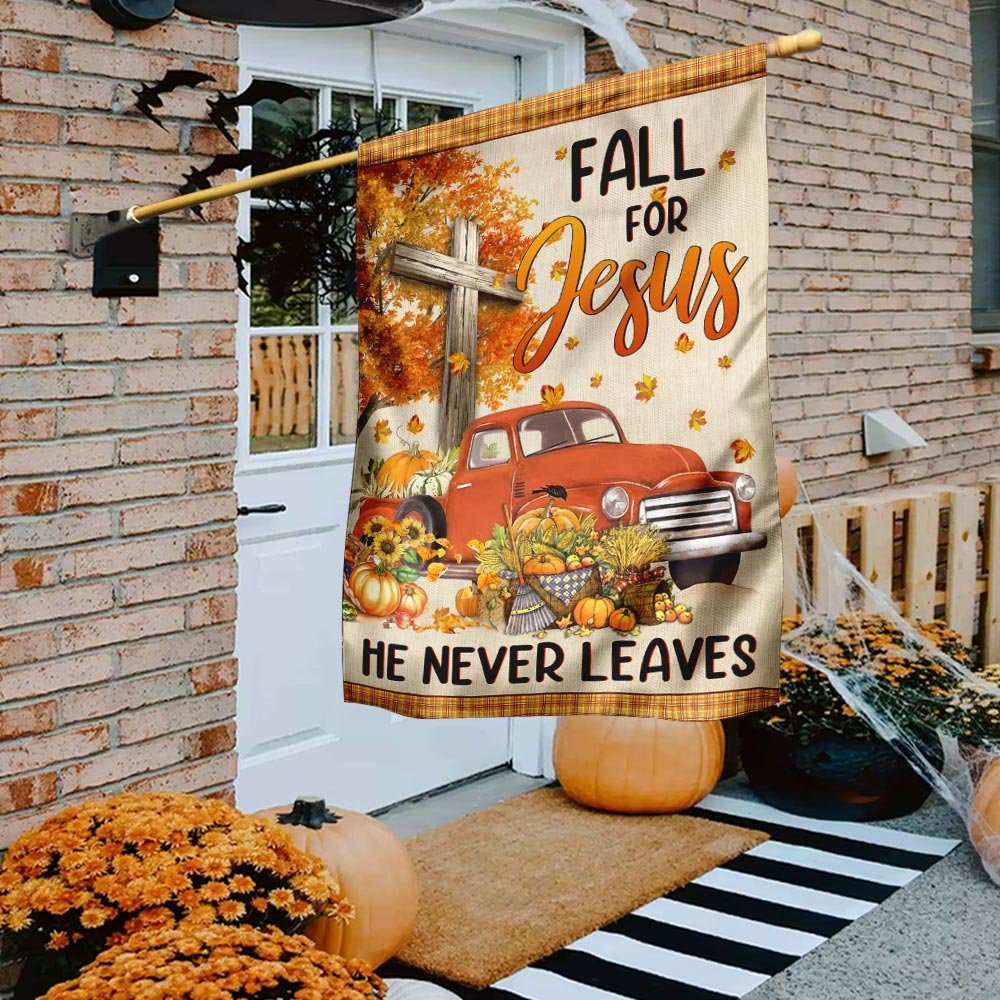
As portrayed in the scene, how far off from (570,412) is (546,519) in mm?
177

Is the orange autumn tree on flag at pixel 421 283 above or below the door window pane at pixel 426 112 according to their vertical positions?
below

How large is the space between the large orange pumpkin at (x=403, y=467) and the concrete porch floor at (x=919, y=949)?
1398mm

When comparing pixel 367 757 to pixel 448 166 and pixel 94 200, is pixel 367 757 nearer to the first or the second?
pixel 94 200

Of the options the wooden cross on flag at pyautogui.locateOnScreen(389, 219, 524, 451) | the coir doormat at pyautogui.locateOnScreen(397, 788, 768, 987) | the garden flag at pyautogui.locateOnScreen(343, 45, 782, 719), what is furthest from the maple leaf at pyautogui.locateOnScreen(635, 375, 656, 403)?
the coir doormat at pyautogui.locateOnScreen(397, 788, 768, 987)

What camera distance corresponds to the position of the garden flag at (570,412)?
219cm

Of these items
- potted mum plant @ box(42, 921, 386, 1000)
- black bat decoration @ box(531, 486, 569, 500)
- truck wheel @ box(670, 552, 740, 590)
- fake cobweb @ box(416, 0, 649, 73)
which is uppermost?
fake cobweb @ box(416, 0, 649, 73)

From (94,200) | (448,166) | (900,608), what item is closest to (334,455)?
(94,200)

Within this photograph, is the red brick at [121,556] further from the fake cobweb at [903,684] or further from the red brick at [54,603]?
the fake cobweb at [903,684]

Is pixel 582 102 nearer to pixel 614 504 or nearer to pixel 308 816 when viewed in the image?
pixel 614 504

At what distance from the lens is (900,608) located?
5.24 m

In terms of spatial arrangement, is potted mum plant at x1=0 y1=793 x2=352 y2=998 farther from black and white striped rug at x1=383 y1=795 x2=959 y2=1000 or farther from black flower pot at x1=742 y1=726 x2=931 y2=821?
black flower pot at x1=742 y1=726 x2=931 y2=821

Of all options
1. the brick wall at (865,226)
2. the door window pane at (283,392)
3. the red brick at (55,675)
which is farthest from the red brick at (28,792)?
the brick wall at (865,226)

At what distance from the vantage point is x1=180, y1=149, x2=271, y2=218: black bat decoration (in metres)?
3.17

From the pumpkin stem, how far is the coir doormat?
16.3 inches
